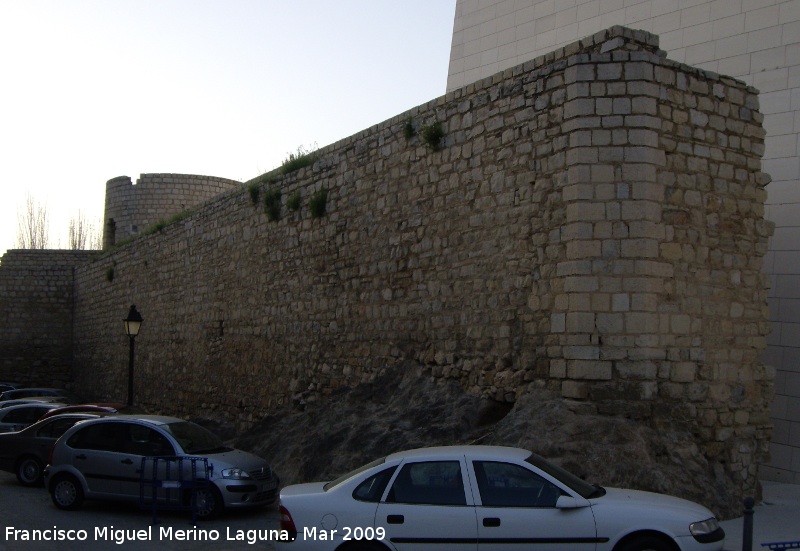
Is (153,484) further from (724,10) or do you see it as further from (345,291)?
(724,10)

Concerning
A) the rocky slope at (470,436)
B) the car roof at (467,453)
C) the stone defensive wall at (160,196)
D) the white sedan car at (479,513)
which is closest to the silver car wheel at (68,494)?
the rocky slope at (470,436)

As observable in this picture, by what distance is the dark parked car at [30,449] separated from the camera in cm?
1388

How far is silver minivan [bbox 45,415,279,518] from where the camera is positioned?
10977 mm

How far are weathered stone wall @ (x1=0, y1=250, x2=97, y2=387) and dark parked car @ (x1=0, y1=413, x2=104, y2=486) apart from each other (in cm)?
2153

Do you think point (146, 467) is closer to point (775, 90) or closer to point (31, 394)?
point (775, 90)

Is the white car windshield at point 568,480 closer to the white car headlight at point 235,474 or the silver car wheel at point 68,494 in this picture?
the white car headlight at point 235,474

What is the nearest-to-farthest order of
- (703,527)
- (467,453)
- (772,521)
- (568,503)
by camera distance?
(568,503), (703,527), (467,453), (772,521)

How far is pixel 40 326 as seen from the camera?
1373 inches

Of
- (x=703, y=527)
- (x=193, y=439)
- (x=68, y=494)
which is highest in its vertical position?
(x=703, y=527)

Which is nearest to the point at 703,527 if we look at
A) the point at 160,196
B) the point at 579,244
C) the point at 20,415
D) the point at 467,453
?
the point at 467,453

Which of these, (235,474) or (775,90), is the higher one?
(775,90)

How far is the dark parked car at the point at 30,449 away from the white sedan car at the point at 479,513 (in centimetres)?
816

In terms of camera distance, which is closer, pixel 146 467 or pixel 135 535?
pixel 135 535

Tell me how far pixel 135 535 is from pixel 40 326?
89.9ft
